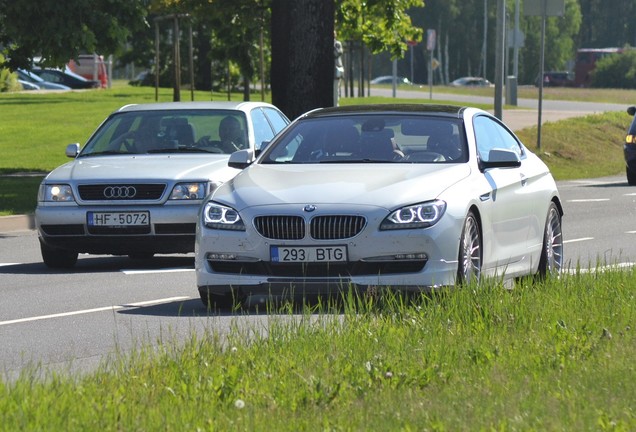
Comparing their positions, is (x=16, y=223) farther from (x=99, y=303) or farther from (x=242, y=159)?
Answer: (x=242, y=159)

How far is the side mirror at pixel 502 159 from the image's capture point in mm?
11055

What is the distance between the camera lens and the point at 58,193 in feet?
46.1

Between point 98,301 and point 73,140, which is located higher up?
point 98,301

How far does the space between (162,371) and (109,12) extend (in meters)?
18.1

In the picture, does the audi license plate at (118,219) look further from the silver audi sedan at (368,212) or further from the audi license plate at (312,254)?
the audi license plate at (312,254)

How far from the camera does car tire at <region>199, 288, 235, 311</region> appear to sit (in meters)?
10.5

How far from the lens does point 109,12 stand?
24578 millimetres

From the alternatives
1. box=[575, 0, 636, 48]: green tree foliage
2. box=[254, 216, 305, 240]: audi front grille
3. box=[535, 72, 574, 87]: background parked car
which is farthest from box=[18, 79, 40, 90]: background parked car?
box=[575, 0, 636, 48]: green tree foliage

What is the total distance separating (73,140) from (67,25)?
10.9 meters

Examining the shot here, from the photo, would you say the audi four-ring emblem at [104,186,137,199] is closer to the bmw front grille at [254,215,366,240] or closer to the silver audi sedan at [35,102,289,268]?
the silver audi sedan at [35,102,289,268]

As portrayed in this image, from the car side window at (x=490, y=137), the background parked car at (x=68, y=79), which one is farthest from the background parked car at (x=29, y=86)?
the car side window at (x=490, y=137)

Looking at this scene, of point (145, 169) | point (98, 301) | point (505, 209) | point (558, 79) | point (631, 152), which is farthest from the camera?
point (558, 79)

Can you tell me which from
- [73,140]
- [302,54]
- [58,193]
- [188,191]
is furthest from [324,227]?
[73,140]

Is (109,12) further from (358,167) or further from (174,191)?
(358,167)
